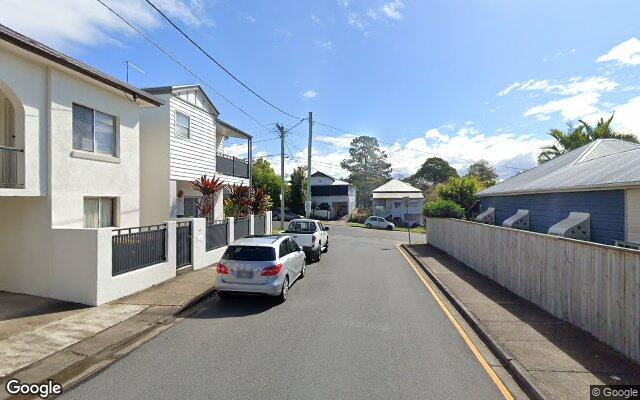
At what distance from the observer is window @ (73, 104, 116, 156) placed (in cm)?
1092

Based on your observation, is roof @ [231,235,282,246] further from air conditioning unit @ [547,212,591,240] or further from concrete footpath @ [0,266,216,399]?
air conditioning unit @ [547,212,591,240]

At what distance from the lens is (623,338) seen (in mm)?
5883

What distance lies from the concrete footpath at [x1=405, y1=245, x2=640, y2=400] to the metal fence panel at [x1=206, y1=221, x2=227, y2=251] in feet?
29.2

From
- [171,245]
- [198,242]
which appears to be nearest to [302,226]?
[198,242]

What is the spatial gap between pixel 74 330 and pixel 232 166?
16.3 meters

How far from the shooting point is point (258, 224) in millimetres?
22031

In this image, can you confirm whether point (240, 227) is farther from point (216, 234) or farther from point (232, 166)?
point (232, 166)

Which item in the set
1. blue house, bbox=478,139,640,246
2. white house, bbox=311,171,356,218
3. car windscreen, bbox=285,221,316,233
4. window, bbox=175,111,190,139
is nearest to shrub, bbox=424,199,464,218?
blue house, bbox=478,139,640,246

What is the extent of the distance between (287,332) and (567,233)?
9.80 metres

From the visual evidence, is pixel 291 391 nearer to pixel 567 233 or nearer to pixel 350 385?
pixel 350 385

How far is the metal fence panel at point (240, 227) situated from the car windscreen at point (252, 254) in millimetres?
8504

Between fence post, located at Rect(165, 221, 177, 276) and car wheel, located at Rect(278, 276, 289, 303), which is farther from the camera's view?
fence post, located at Rect(165, 221, 177, 276)

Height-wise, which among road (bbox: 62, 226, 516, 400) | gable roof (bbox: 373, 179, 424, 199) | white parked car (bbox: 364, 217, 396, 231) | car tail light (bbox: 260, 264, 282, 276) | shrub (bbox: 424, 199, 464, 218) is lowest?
white parked car (bbox: 364, 217, 396, 231)

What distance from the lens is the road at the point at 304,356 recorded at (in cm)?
491
